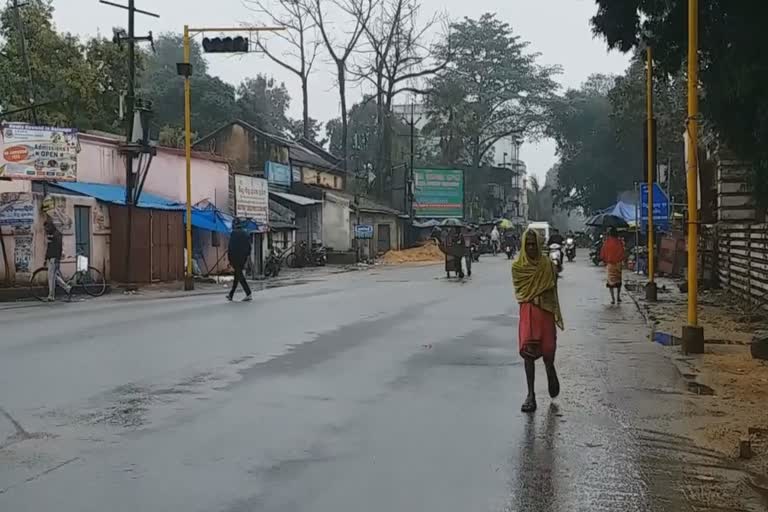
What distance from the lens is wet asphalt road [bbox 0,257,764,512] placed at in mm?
5680

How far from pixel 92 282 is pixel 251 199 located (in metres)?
13.6

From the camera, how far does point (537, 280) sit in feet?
28.9

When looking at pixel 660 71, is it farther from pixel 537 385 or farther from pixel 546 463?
pixel 546 463

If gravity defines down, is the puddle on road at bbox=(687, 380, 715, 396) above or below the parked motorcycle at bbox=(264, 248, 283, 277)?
below

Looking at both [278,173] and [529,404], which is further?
[278,173]

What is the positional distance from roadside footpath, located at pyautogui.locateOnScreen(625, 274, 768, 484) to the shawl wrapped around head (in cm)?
166

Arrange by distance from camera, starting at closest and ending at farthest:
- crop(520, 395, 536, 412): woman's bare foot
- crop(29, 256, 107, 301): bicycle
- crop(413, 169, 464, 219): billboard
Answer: crop(520, 395, 536, 412): woman's bare foot, crop(29, 256, 107, 301): bicycle, crop(413, 169, 464, 219): billboard

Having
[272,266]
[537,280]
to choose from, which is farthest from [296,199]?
[537,280]

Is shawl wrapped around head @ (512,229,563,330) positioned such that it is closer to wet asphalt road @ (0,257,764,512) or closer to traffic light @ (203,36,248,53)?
wet asphalt road @ (0,257,764,512)

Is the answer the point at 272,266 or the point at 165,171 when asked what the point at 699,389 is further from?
the point at 272,266

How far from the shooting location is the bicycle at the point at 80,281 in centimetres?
2281

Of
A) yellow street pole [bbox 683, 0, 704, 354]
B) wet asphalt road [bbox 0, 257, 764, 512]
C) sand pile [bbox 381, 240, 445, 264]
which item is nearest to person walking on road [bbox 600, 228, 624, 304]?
wet asphalt road [bbox 0, 257, 764, 512]

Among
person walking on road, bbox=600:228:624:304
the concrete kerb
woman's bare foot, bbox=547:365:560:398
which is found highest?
person walking on road, bbox=600:228:624:304

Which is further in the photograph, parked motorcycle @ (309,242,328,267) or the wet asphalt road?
parked motorcycle @ (309,242,328,267)
